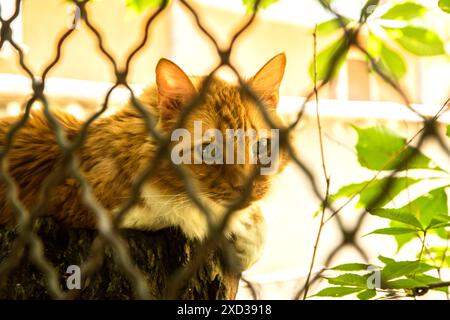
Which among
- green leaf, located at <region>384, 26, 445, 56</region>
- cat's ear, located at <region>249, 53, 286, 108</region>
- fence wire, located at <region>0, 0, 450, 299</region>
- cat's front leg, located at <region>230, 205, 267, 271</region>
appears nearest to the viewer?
fence wire, located at <region>0, 0, 450, 299</region>

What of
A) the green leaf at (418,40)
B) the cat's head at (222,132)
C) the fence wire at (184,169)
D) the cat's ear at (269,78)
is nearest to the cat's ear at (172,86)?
the cat's head at (222,132)

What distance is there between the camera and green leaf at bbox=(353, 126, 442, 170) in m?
0.79

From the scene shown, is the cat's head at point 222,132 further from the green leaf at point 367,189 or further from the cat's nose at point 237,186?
the green leaf at point 367,189

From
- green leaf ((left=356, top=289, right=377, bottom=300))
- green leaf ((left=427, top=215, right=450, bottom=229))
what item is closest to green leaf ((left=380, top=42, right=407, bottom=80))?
green leaf ((left=427, top=215, right=450, bottom=229))

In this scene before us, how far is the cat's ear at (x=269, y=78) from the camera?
1.06 metres

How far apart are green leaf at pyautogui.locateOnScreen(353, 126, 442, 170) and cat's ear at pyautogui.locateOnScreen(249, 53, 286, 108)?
26 centimetres

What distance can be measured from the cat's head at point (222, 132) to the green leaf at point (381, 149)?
0.76 ft

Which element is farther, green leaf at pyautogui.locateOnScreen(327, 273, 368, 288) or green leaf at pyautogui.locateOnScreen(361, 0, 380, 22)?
green leaf at pyautogui.locateOnScreen(327, 273, 368, 288)

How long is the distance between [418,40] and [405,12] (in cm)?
5

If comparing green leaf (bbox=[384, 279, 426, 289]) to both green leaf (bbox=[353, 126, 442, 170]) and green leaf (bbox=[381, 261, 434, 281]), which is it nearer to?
green leaf (bbox=[381, 261, 434, 281])

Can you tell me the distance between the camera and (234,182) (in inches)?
44.4

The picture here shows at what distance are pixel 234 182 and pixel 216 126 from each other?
15cm

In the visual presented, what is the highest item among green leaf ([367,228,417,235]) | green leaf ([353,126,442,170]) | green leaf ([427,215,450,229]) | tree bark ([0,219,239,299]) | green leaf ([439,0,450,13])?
green leaf ([439,0,450,13])
